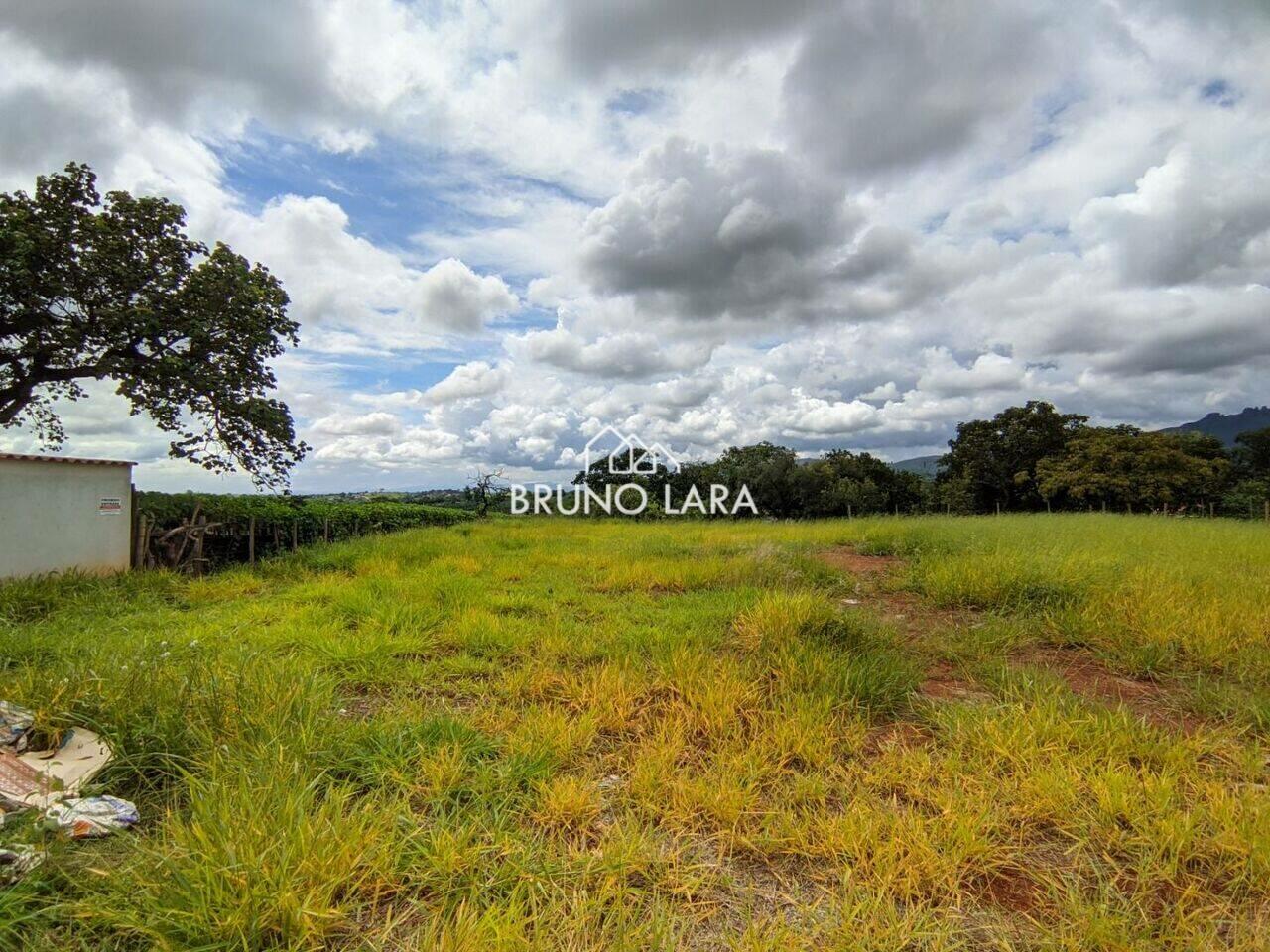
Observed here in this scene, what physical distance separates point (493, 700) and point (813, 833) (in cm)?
202

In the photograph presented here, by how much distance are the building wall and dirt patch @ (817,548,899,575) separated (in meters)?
10.5

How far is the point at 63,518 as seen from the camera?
717cm

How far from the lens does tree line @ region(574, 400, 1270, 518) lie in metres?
25.7

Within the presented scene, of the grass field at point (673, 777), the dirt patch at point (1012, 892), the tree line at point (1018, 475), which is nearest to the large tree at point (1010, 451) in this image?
the tree line at point (1018, 475)

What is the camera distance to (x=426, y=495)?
898 inches

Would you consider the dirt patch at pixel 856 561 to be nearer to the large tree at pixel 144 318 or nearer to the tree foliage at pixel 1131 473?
the large tree at pixel 144 318

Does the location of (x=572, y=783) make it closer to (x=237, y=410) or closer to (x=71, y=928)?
(x=71, y=928)

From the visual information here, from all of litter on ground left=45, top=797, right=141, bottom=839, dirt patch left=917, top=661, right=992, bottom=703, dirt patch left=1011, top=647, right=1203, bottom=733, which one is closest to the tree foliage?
dirt patch left=1011, top=647, right=1203, bottom=733

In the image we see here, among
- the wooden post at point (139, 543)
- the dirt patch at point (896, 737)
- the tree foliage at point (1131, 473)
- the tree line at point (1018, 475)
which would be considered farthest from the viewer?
the tree foliage at point (1131, 473)

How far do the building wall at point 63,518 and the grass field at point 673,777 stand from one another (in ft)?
7.73

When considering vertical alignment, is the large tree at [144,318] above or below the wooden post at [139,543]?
above

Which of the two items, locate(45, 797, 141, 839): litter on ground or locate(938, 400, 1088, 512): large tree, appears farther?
locate(938, 400, 1088, 512): large tree

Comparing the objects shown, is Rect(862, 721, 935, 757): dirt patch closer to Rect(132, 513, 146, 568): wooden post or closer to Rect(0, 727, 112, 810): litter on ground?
Rect(0, 727, 112, 810): litter on ground

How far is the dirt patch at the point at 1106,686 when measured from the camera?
10.4 ft
